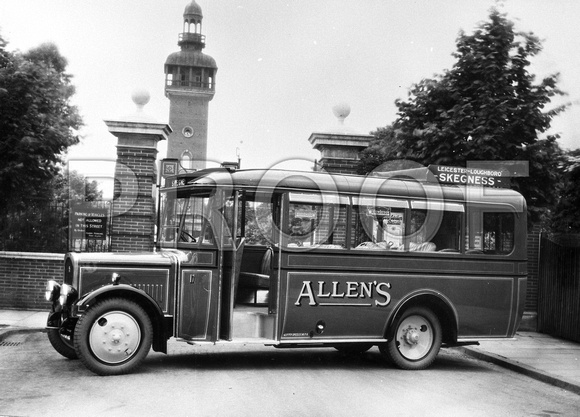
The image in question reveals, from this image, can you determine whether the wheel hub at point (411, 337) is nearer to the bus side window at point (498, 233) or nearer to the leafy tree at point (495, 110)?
the bus side window at point (498, 233)

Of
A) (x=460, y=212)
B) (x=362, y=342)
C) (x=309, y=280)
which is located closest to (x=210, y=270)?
(x=309, y=280)

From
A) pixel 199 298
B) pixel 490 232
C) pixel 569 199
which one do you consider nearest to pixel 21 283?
pixel 199 298

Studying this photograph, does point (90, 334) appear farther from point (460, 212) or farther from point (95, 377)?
point (460, 212)

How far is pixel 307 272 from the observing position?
9.38m

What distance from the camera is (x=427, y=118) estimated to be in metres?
13.0

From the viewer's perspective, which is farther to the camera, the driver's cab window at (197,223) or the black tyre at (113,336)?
the driver's cab window at (197,223)

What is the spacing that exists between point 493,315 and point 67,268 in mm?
6038

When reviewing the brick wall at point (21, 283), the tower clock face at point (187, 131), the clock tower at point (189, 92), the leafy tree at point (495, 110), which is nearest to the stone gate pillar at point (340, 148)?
the leafy tree at point (495, 110)

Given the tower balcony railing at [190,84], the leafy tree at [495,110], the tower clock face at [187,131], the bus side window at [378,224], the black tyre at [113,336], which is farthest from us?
the tower balcony railing at [190,84]

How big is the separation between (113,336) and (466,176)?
5652 millimetres

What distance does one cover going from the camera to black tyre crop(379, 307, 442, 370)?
9.93 metres

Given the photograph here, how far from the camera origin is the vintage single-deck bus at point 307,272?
866cm

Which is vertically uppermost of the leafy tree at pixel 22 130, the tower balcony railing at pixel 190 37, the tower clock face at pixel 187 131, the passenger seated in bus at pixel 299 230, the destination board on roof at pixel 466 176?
the tower balcony railing at pixel 190 37

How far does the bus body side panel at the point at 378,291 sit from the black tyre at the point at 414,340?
26 cm
